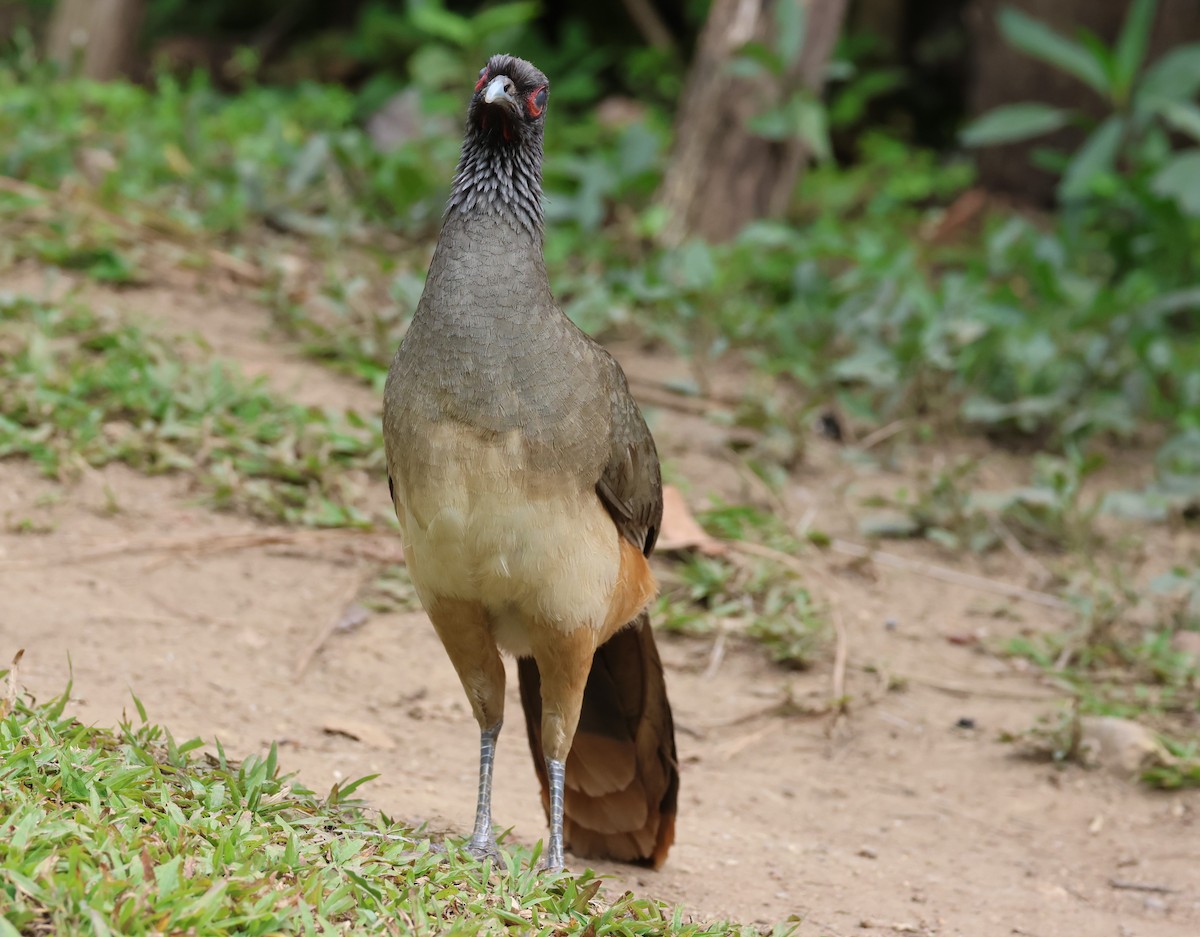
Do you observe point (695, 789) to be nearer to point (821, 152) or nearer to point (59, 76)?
point (821, 152)

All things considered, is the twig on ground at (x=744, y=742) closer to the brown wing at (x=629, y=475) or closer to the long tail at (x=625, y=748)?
the long tail at (x=625, y=748)

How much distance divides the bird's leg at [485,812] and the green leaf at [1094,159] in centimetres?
673

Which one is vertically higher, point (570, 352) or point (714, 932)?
point (570, 352)

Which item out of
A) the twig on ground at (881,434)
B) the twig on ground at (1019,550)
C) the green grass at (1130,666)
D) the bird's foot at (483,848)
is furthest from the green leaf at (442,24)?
the bird's foot at (483,848)

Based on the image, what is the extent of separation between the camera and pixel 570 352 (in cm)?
393

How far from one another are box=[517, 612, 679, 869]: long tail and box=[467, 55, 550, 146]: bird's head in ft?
4.86

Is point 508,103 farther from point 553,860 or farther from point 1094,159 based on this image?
point 1094,159

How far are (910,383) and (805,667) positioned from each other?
93.3 inches

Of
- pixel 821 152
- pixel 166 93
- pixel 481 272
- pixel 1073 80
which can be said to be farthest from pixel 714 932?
pixel 1073 80

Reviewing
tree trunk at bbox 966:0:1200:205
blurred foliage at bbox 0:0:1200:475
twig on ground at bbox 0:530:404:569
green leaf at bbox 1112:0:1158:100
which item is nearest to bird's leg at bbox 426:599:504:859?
twig on ground at bbox 0:530:404:569

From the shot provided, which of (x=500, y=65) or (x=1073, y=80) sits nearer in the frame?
(x=500, y=65)

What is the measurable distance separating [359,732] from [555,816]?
122 centimetres

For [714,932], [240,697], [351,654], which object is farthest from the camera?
[351,654]

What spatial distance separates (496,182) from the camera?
404cm
